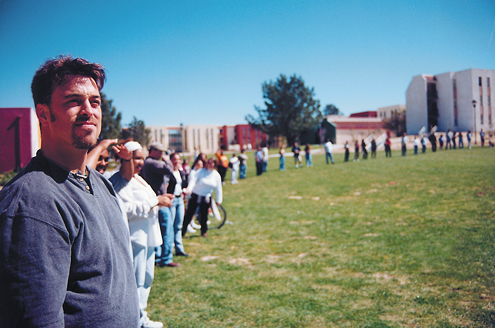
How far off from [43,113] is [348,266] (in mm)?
5679

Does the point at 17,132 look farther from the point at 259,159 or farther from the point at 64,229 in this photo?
the point at 64,229

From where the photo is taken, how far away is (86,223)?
137cm

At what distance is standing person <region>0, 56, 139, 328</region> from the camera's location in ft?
3.80

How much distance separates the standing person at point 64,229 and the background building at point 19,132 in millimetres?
20083

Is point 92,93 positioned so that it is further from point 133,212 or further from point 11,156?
point 11,156

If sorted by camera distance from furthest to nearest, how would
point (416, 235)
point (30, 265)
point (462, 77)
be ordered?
point (416, 235) < point (462, 77) < point (30, 265)

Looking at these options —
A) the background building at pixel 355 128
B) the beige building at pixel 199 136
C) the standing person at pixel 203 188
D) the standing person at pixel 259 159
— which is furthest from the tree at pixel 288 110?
the standing person at pixel 203 188

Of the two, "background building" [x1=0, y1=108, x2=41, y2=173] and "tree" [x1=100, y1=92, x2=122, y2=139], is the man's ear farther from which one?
"background building" [x1=0, y1=108, x2=41, y2=173]

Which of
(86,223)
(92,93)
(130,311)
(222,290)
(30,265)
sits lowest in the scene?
(222,290)

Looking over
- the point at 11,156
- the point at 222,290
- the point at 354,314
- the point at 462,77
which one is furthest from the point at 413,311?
the point at 11,156

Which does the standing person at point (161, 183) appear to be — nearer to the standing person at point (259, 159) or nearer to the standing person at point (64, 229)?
A: the standing person at point (64, 229)

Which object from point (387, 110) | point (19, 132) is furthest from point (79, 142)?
point (387, 110)

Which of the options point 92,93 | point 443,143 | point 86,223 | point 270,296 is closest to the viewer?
point 86,223

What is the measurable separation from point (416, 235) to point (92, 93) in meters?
7.93
